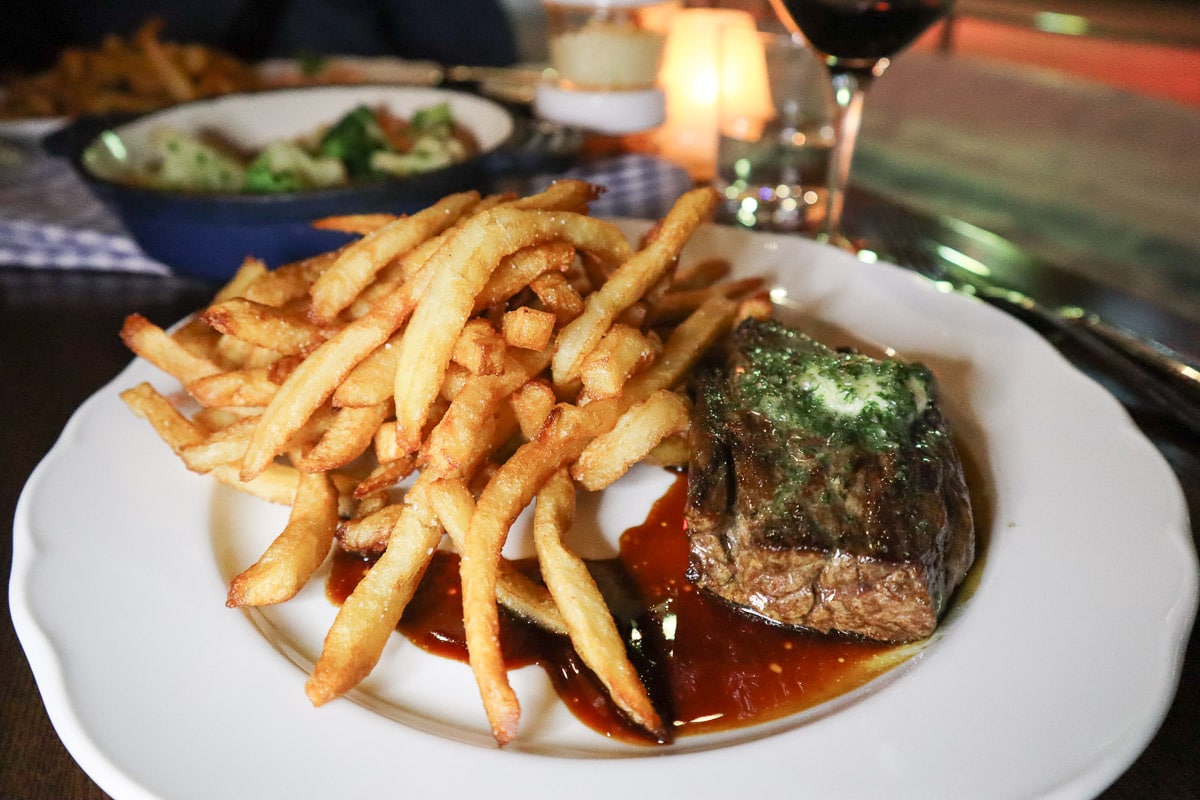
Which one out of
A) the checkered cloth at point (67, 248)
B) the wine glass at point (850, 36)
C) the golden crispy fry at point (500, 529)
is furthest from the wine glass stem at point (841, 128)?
the checkered cloth at point (67, 248)

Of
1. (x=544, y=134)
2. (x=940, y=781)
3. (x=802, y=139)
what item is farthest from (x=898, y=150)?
(x=940, y=781)

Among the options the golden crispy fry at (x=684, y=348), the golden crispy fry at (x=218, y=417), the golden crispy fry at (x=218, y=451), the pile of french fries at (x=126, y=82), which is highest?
the pile of french fries at (x=126, y=82)

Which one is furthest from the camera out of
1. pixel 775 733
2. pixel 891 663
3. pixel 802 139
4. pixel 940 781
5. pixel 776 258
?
pixel 802 139

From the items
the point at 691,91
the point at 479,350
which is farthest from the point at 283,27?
the point at 479,350

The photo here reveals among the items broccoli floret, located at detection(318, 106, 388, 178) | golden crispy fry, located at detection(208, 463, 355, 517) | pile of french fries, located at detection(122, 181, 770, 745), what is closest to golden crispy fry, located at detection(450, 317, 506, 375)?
pile of french fries, located at detection(122, 181, 770, 745)

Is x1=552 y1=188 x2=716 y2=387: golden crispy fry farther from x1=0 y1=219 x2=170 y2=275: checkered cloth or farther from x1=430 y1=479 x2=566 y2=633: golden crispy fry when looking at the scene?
x1=0 y1=219 x2=170 y2=275: checkered cloth

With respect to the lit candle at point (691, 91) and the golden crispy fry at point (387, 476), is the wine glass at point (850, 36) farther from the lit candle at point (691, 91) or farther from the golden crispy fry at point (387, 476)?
the golden crispy fry at point (387, 476)

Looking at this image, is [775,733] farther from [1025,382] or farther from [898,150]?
[898,150]

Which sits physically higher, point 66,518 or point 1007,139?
point 66,518
